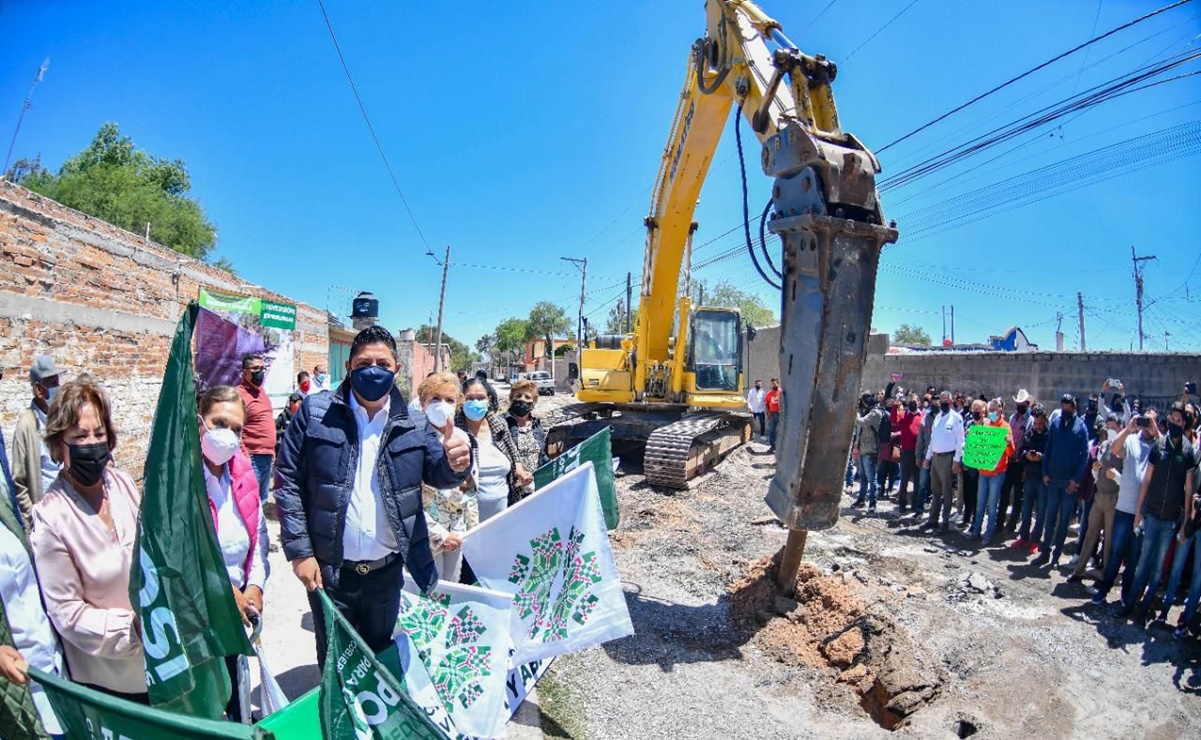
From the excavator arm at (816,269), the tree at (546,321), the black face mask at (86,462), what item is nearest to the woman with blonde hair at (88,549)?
the black face mask at (86,462)

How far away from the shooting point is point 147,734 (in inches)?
55.5

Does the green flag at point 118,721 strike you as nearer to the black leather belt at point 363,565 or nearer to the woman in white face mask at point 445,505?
the black leather belt at point 363,565

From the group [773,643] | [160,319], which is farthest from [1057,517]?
[160,319]

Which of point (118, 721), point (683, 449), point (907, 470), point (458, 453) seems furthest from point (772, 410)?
point (118, 721)

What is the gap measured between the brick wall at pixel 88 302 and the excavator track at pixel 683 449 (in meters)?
6.87

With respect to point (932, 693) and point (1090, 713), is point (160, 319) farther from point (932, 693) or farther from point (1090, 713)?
point (1090, 713)

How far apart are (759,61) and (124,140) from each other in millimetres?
34470

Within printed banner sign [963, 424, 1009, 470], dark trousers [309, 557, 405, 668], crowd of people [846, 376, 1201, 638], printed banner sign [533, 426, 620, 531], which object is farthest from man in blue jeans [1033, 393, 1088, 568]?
dark trousers [309, 557, 405, 668]

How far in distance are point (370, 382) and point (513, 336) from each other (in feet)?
240

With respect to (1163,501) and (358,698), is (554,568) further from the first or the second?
(1163,501)

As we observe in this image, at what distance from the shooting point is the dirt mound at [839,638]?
4.18m

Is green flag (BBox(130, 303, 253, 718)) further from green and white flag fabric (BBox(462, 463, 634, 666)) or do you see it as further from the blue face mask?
green and white flag fabric (BBox(462, 463, 634, 666))

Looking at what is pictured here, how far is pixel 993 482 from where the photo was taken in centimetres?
773

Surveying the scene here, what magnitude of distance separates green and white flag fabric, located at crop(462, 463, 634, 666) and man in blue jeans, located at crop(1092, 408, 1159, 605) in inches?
196
